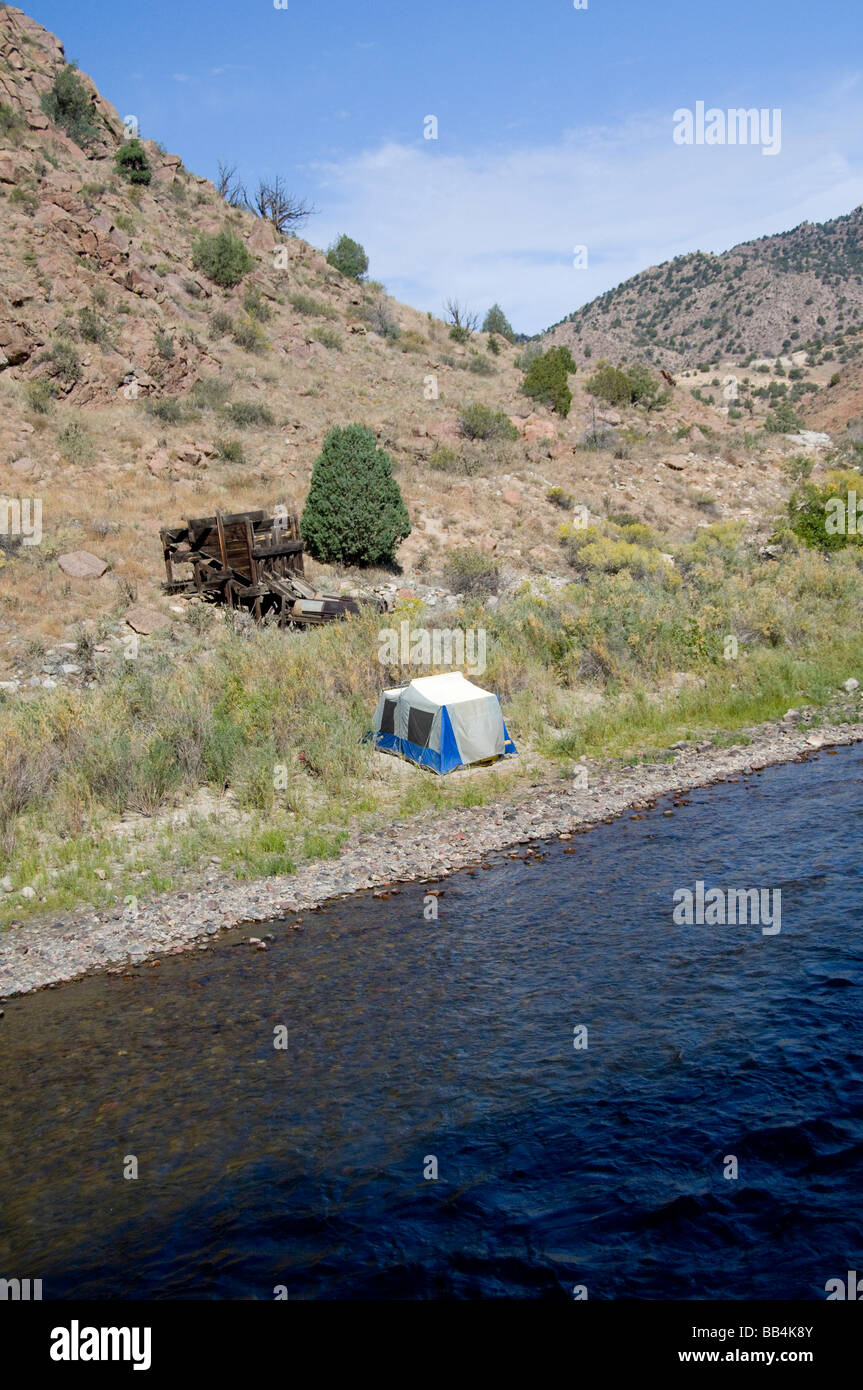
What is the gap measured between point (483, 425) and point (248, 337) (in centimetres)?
1145

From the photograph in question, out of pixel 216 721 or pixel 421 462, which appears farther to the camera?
pixel 421 462

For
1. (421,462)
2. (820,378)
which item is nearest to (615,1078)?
(421,462)

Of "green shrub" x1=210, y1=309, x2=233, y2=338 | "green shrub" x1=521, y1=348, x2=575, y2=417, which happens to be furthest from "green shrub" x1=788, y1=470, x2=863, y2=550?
"green shrub" x1=210, y1=309, x2=233, y2=338

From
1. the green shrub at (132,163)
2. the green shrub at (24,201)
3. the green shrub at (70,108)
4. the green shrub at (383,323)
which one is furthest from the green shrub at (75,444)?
the green shrub at (132,163)

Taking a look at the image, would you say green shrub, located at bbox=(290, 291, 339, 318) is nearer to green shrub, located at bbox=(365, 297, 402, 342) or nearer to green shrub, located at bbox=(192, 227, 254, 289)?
green shrub, located at bbox=(365, 297, 402, 342)

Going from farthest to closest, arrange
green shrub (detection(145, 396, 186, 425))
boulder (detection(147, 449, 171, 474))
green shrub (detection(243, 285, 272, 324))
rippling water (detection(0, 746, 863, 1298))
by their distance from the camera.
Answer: green shrub (detection(243, 285, 272, 324))
green shrub (detection(145, 396, 186, 425))
boulder (detection(147, 449, 171, 474))
rippling water (detection(0, 746, 863, 1298))

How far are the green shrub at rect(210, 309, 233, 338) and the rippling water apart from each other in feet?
114

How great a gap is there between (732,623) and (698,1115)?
13939 millimetres

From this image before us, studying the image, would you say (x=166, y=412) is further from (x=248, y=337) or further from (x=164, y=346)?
(x=248, y=337)

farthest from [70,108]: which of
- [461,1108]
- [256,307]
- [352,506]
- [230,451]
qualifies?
[461,1108]

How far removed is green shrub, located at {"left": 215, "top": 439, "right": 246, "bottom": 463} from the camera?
29.4 m

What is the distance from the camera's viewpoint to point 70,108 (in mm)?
43500
